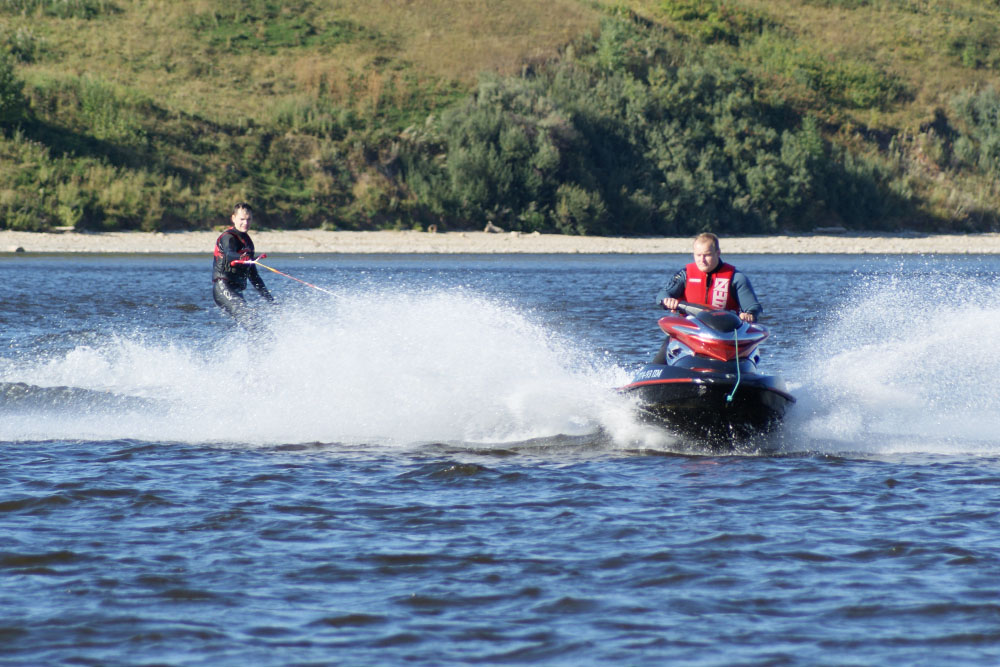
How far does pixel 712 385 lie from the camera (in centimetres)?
834

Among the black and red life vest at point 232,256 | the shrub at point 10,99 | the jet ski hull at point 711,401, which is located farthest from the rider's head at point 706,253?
the shrub at point 10,99

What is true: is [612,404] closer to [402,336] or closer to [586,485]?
[586,485]

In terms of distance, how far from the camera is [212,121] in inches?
1473

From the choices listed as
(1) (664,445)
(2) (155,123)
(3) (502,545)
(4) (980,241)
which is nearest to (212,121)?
(2) (155,123)

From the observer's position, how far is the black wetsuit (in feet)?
38.0

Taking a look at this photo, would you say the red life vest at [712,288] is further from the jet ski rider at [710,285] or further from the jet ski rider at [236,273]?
the jet ski rider at [236,273]

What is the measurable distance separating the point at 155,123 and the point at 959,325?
29.3 m

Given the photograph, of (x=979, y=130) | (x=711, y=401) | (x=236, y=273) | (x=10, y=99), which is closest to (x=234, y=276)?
(x=236, y=273)

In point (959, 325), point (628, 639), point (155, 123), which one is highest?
point (155, 123)

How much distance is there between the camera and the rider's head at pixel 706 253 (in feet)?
28.8

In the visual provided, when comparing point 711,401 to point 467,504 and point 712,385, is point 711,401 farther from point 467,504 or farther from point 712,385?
point 467,504

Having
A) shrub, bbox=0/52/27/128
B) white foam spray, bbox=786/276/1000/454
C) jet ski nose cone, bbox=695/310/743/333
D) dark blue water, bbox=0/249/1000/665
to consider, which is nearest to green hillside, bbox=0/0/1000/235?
shrub, bbox=0/52/27/128

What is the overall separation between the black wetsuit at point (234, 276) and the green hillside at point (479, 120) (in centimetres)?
2113

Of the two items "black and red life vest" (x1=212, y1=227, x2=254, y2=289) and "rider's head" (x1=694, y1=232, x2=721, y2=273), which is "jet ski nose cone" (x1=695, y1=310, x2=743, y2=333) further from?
"black and red life vest" (x1=212, y1=227, x2=254, y2=289)
